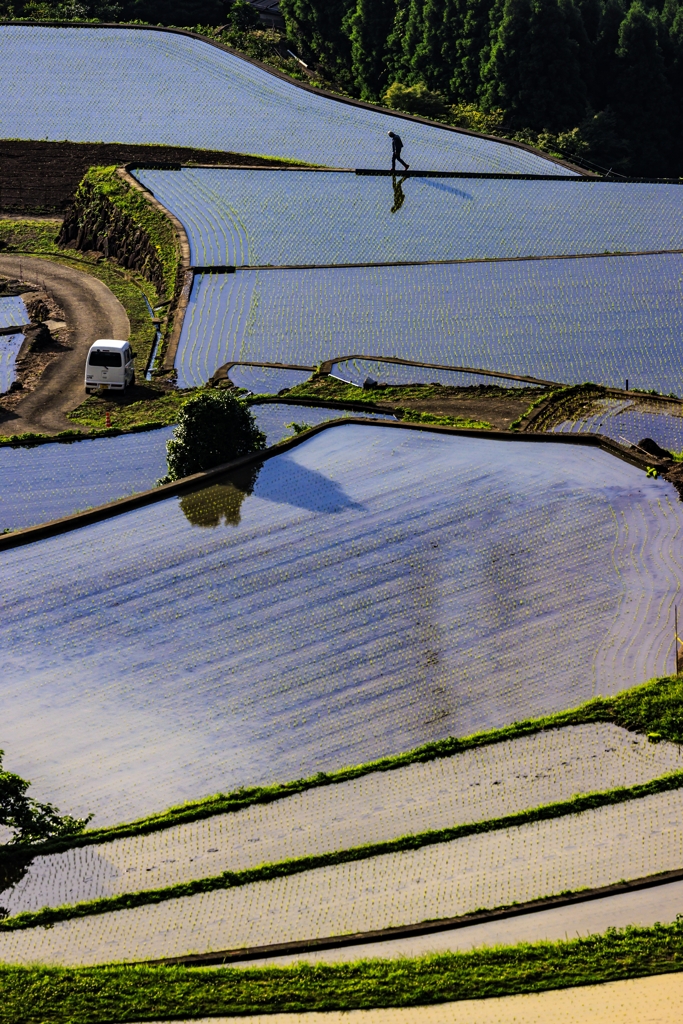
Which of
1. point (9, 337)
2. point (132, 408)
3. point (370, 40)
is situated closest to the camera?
point (132, 408)

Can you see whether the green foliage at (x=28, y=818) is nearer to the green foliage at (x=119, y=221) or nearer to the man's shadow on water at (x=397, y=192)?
the green foliage at (x=119, y=221)

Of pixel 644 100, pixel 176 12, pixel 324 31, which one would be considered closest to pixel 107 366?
pixel 644 100

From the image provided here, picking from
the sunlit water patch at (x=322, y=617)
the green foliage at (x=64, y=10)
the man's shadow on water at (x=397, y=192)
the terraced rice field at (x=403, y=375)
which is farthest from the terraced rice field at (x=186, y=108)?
the sunlit water patch at (x=322, y=617)

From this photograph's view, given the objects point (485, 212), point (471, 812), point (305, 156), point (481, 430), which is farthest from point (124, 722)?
point (305, 156)

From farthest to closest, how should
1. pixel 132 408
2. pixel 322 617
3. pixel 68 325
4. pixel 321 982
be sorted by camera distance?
pixel 68 325
pixel 132 408
pixel 322 617
pixel 321 982

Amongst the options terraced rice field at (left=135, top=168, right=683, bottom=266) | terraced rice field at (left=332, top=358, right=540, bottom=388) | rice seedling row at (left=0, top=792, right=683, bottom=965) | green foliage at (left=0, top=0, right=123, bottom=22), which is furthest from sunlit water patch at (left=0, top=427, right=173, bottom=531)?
green foliage at (left=0, top=0, right=123, bottom=22)

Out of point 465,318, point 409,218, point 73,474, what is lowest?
point 73,474

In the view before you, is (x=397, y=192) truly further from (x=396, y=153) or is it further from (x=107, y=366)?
(x=107, y=366)

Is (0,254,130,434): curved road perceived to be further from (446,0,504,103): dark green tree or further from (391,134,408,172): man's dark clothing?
(446,0,504,103): dark green tree

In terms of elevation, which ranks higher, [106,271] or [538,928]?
[106,271]
